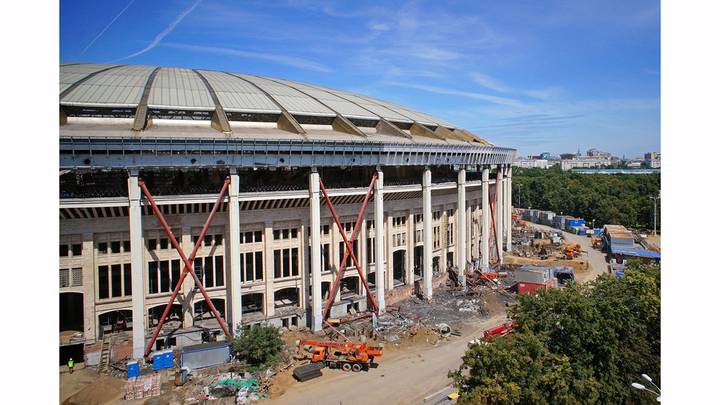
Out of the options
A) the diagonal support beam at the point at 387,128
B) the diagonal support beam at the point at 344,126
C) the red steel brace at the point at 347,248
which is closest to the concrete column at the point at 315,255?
the red steel brace at the point at 347,248

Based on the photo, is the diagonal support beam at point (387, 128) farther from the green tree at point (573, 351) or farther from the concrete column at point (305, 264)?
the green tree at point (573, 351)

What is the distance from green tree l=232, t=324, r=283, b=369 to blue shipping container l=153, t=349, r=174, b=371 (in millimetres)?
3631

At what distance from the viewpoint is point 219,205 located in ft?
96.4

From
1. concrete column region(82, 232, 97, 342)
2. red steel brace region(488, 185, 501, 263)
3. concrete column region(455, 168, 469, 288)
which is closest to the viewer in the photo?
concrete column region(82, 232, 97, 342)

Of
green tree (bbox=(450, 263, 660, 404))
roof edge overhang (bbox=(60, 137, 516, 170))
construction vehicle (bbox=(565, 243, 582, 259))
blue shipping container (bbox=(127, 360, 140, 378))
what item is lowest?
blue shipping container (bbox=(127, 360, 140, 378))

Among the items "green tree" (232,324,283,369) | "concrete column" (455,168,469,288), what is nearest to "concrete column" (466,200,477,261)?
"concrete column" (455,168,469,288)

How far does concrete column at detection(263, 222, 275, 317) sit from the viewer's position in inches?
1246

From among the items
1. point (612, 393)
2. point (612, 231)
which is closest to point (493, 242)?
point (612, 231)

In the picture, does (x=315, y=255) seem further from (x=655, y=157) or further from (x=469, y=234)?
(x=469, y=234)

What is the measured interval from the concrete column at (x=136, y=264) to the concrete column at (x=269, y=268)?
331 inches

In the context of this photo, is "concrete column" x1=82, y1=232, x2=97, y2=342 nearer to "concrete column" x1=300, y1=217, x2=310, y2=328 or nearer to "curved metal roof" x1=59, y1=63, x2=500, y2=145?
"curved metal roof" x1=59, y1=63, x2=500, y2=145

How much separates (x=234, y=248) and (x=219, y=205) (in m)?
3.27

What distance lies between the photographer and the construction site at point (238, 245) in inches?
982

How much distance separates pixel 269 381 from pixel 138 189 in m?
13.5
